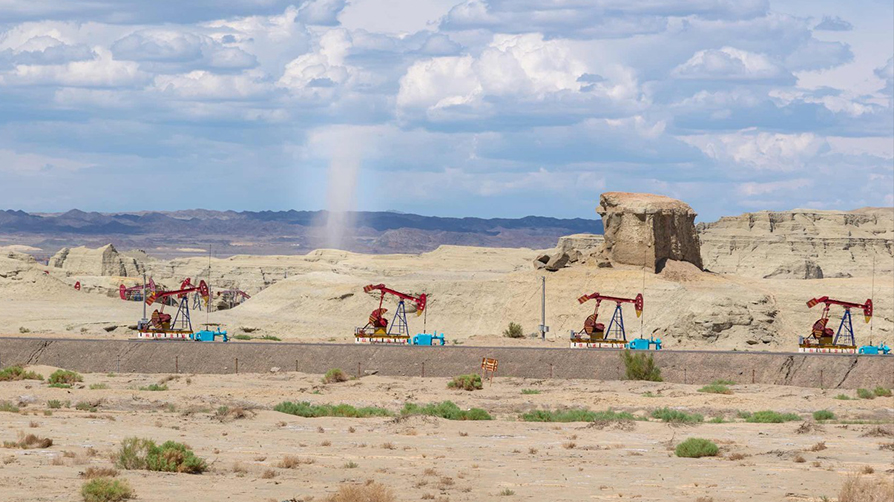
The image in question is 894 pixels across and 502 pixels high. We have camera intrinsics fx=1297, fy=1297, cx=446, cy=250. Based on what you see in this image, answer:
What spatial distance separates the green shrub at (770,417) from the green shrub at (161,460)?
779 inches

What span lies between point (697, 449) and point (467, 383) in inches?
774

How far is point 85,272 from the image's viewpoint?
5630 inches

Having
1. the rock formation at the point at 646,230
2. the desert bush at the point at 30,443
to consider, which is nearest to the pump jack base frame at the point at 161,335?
the rock formation at the point at 646,230

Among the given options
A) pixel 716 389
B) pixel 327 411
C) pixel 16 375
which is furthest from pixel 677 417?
pixel 16 375

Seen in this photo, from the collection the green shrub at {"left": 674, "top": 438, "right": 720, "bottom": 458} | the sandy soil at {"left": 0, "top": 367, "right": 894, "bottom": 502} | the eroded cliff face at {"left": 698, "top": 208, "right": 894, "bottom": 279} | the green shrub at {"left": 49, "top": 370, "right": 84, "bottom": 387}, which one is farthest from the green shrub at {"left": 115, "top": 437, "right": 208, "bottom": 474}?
the eroded cliff face at {"left": 698, "top": 208, "right": 894, "bottom": 279}

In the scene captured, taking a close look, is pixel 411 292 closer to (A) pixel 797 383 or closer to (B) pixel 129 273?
(A) pixel 797 383

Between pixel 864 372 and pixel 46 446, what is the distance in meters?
35.3

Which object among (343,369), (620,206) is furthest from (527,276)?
(343,369)

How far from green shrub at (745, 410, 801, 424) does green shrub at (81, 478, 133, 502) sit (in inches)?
904

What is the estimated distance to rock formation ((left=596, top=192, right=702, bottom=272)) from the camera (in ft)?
279

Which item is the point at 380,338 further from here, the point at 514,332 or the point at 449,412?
the point at 449,412

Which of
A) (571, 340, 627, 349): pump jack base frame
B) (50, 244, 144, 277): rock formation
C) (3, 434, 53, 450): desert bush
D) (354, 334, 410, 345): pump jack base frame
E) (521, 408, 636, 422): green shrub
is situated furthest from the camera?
(50, 244, 144, 277): rock formation

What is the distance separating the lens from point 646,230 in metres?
84.9

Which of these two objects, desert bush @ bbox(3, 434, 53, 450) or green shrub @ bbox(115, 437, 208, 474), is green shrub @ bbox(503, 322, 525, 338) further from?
green shrub @ bbox(115, 437, 208, 474)
